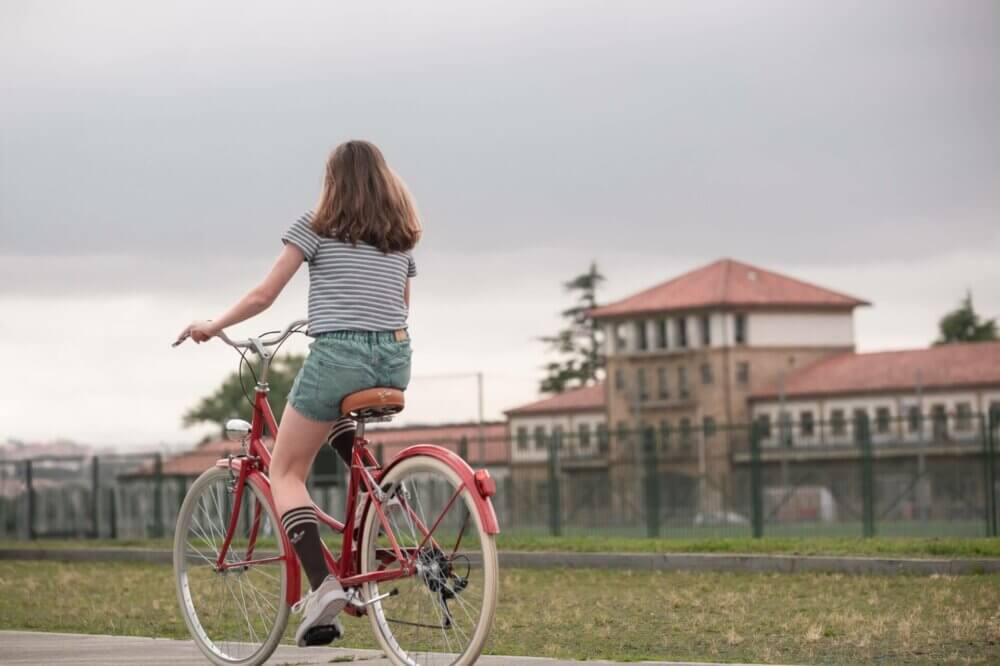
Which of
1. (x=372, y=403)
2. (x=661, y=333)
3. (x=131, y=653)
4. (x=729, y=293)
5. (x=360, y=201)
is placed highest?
(x=729, y=293)

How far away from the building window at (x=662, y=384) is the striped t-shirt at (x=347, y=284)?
111633mm

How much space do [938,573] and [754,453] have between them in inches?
536

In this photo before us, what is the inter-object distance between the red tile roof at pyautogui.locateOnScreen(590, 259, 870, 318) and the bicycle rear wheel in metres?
112

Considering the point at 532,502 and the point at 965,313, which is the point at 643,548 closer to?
the point at 532,502

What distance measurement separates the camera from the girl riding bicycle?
6.06m

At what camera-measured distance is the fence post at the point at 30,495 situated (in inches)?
1273

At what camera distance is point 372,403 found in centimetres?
600

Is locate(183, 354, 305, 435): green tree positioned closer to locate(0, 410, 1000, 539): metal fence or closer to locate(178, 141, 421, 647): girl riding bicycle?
locate(0, 410, 1000, 539): metal fence

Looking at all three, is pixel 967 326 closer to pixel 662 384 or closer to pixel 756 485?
pixel 662 384

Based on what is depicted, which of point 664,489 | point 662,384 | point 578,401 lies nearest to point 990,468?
point 664,489

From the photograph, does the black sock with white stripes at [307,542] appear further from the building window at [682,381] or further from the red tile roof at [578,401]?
the building window at [682,381]

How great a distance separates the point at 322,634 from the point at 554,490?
2355cm

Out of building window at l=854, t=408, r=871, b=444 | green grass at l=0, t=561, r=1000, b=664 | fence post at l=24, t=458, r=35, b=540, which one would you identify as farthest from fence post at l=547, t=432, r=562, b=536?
green grass at l=0, t=561, r=1000, b=664

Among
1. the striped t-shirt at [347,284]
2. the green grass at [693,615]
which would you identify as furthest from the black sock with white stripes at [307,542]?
the green grass at [693,615]
